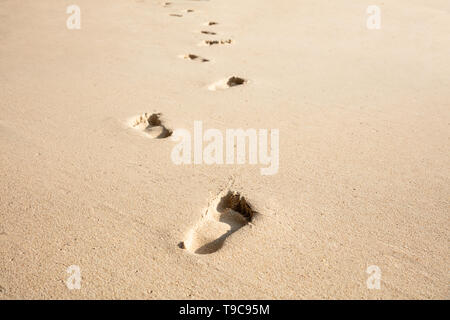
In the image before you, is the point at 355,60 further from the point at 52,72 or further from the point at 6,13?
the point at 6,13

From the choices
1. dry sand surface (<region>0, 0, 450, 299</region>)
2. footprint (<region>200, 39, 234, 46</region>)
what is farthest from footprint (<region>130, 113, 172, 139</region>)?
footprint (<region>200, 39, 234, 46</region>)

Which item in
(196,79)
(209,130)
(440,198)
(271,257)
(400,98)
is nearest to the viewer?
(271,257)

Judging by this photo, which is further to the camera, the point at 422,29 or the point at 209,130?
the point at 422,29

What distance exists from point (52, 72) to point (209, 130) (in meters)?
1.53

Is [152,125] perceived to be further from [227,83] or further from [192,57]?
[192,57]

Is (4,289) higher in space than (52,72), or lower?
lower

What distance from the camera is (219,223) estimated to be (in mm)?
1429

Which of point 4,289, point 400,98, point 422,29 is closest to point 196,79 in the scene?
point 400,98

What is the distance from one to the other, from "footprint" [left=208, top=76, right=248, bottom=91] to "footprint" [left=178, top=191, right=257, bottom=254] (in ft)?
4.12

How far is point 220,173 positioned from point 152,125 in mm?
674

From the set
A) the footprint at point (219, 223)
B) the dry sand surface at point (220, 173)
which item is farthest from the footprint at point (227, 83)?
the footprint at point (219, 223)

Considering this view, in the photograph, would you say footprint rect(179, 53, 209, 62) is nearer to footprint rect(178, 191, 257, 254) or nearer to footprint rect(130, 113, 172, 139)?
footprint rect(130, 113, 172, 139)

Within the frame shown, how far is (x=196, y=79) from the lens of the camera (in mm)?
2697

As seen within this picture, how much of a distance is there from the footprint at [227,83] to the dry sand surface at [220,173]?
0.01 metres
